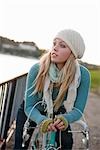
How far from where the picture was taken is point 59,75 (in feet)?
9.13

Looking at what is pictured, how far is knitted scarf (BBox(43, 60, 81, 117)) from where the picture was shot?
2.76 metres

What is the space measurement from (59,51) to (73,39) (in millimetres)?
112

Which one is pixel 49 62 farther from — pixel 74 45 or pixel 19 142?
pixel 19 142

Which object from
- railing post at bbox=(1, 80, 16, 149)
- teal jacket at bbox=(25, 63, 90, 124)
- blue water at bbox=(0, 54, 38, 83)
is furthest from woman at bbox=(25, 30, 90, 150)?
railing post at bbox=(1, 80, 16, 149)

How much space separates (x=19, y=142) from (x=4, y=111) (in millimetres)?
1727

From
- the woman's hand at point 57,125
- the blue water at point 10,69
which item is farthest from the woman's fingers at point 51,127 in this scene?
the blue water at point 10,69

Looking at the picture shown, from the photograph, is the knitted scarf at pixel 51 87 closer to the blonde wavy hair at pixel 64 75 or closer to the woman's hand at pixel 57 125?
the blonde wavy hair at pixel 64 75

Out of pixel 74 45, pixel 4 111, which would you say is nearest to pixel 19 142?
pixel 74 45

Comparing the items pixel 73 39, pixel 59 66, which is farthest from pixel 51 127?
pixel 73 39

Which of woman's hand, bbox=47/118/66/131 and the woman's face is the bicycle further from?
the woman's face

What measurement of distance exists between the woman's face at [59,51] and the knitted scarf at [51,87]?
0.06 metres

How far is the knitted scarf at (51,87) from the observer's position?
2.76m

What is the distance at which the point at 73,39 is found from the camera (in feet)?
9.08

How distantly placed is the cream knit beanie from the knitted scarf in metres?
0.13
